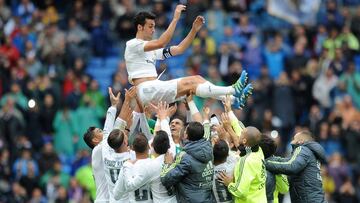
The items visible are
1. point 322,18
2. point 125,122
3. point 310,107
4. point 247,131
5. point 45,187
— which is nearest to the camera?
point 247,131

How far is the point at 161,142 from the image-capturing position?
17.7 metres

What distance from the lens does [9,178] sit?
29.1m

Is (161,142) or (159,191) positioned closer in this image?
Result: (161,142)

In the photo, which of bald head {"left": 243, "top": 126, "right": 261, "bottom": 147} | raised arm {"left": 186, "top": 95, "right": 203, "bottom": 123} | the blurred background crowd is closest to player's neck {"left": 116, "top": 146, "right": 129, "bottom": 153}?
raised arm {"left": 186, "top": 95, "right": 203, "bottom": 123}

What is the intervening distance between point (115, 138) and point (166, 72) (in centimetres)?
1262

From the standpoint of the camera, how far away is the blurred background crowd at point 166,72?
2917cm

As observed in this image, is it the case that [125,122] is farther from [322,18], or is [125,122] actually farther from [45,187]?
[322,18]

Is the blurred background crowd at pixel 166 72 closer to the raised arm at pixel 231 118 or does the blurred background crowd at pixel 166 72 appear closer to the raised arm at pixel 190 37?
the raised arm at pixel 231 118

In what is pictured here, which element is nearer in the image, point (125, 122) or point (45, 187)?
point (125, 122)

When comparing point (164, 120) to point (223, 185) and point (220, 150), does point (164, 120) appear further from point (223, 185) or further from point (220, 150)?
point (223, 185)

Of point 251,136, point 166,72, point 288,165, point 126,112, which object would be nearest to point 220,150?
point 251,136

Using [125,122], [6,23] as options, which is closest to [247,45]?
[6,23]

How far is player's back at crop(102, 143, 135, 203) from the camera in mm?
18609

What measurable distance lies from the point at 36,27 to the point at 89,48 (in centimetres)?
144
